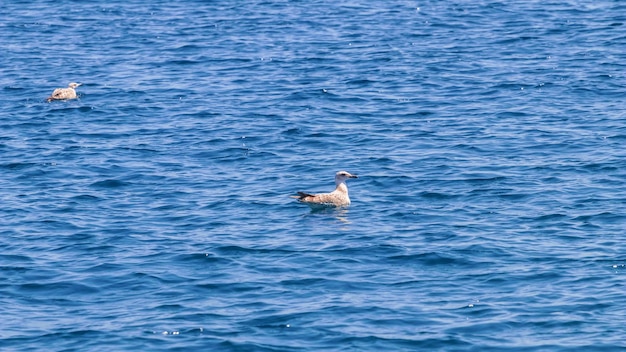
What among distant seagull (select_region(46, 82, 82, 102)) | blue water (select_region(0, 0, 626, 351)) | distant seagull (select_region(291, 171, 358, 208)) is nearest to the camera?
blue water (select_region(0, 0, 626, 351))

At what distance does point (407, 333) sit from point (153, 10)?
142 ft

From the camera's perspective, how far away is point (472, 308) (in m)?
25.0

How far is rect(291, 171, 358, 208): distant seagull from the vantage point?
3262cm

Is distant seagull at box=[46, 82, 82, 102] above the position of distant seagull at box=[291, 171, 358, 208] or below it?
below

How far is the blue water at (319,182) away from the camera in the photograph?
977 inches

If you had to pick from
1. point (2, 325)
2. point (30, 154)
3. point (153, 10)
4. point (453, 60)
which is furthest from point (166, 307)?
point (153, 10)

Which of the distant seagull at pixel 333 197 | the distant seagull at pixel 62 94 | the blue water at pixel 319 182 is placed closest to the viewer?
the blue water at pixel 319 182

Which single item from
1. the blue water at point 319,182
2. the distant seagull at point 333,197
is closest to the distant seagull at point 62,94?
the blue water at point 319,182

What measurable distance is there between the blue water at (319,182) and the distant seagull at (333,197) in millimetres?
490

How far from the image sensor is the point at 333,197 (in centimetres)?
3281

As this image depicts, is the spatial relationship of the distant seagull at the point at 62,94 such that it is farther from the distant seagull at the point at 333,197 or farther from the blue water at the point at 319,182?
the distant seagull at the point at 333,197

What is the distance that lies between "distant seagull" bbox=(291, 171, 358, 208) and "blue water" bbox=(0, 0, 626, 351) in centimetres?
49

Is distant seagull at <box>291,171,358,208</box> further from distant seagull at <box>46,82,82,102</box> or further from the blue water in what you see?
distant seagull at <box>46,82,82,102</box>

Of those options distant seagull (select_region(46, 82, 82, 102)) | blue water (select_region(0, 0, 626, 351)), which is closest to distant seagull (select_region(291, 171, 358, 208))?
blue water (select_region(0, 0, 626, 351))
